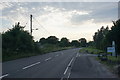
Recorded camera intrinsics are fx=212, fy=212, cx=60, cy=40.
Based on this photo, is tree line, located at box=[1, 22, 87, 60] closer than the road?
No

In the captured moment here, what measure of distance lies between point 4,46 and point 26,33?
788 centimetres

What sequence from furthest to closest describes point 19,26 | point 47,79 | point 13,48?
point 19,26 → point 13,48 → point 47,79

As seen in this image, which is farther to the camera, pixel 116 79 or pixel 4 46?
pixel 4 46

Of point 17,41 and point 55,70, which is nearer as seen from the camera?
point 55,70

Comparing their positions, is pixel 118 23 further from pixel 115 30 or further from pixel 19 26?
pixel 19 26

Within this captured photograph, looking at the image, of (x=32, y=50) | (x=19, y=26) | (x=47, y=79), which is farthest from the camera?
(x=32, y=50)

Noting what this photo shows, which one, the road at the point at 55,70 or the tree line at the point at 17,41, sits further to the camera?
the tree line at the point at 17,41

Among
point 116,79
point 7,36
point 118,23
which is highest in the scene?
point 118,23

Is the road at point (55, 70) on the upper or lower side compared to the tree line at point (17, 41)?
lower

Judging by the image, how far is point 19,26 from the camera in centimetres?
4153

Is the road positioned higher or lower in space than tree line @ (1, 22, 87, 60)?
lower

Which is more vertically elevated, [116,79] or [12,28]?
[12,28]

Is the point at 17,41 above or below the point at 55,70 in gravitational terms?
above

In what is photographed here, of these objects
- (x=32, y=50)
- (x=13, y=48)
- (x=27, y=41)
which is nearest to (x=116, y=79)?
(x=13, y=48)
